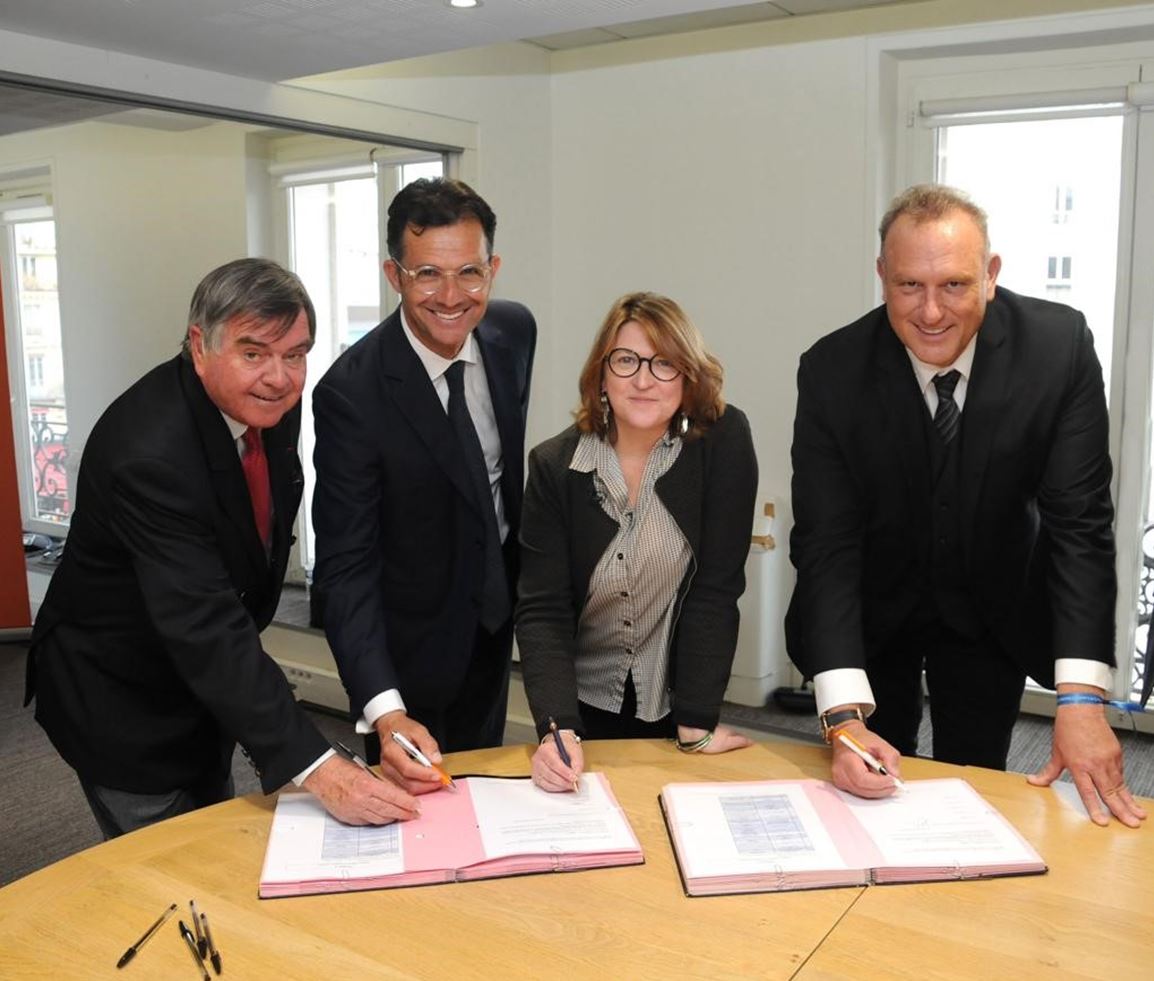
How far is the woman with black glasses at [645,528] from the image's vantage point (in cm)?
198

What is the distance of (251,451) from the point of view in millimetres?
1925

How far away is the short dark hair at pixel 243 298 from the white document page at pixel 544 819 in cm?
79

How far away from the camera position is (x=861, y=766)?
1732 millimetres

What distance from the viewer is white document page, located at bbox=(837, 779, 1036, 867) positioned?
5.11 ft

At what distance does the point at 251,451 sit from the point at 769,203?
2823 mm

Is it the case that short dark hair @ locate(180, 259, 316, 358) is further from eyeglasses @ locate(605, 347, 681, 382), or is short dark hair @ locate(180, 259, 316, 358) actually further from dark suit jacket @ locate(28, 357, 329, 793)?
eyeglasses @ locate(605, 347, 681, 382)

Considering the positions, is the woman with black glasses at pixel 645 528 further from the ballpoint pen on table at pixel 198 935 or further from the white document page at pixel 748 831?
the ballpoint pen on table at pixel 198 935

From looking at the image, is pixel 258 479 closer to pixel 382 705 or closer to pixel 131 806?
pixel 382 705

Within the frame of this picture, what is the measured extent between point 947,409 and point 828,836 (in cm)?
77

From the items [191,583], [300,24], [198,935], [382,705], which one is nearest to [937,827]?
[382,705]

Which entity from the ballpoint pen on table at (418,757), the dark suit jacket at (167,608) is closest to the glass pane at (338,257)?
the dark suit jacket at (167,608)

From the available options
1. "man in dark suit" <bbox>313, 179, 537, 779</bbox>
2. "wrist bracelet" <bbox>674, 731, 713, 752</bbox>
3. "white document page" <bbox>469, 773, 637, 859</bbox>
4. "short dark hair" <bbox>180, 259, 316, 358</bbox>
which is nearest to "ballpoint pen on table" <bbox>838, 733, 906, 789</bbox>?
"wrist bracelet" <bbox>674, 731, 713, 752</bbox>

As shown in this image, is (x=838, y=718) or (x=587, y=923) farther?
(x=838, y=718)

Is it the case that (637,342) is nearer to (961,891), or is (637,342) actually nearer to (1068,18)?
(961,891)
